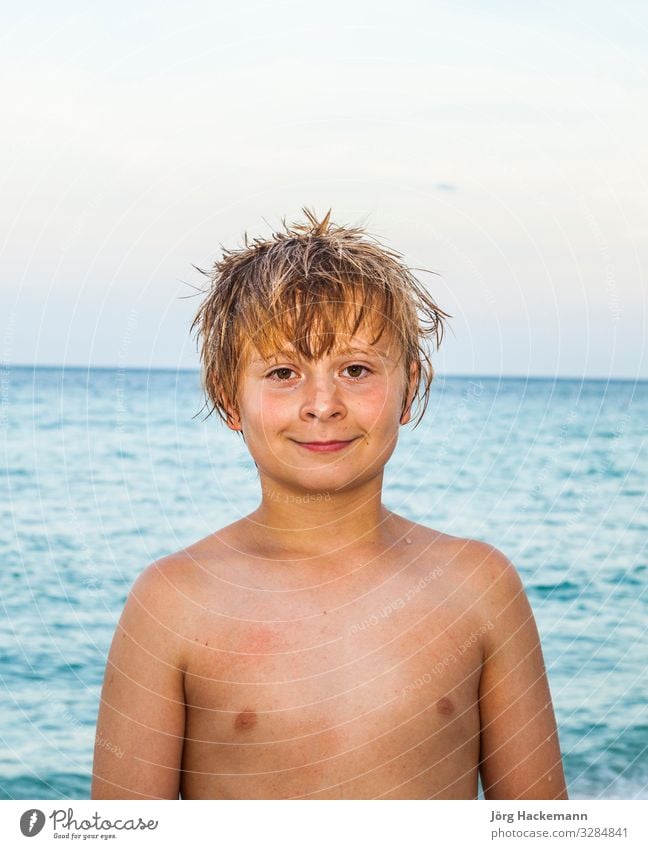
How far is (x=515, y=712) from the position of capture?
221 cm

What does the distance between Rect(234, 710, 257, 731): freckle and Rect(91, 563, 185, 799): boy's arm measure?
0.34 ft

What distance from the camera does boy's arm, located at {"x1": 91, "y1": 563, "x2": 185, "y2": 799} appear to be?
6.95ft

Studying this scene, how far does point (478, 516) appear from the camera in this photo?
12984mm

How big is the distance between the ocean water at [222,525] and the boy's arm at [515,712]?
1.46 metres

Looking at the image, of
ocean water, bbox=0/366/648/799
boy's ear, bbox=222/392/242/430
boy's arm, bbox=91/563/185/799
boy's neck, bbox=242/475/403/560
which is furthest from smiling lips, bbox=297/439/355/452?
ocean water, bbox=0/366/648/799

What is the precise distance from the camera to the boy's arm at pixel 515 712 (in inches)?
87.4

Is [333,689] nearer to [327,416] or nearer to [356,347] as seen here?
[327,416]

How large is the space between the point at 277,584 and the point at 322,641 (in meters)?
0.14

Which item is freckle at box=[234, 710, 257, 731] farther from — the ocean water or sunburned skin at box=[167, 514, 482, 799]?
the ocean water

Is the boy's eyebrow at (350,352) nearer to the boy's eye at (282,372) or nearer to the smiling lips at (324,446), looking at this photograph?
the boy's eye at (282,372)
